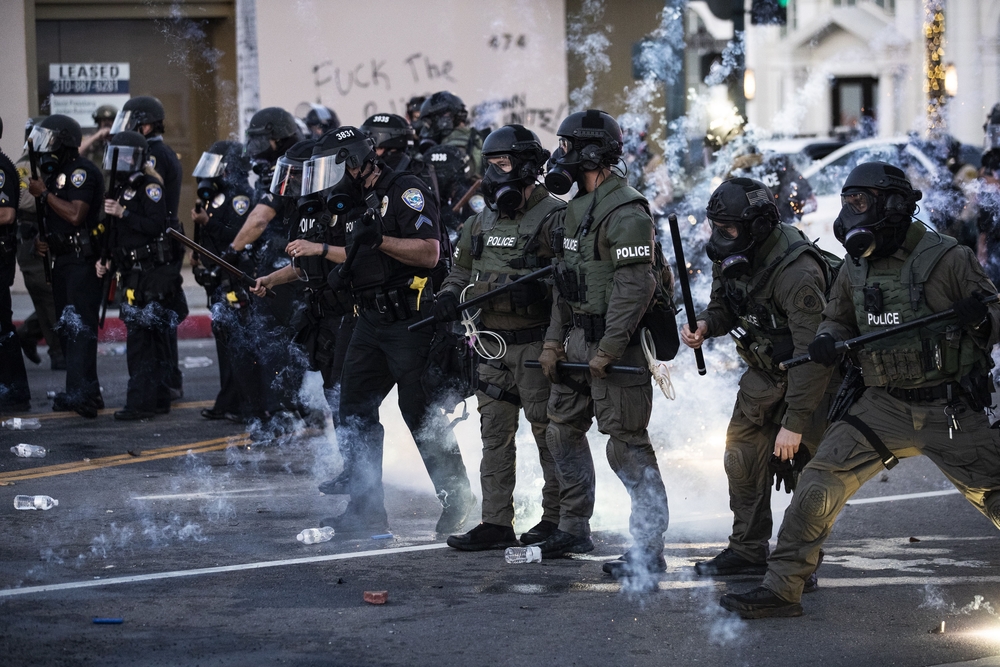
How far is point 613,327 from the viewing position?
17.9ft

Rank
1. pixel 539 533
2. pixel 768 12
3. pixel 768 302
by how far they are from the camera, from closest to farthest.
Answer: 1. pixel 768 302
2. pixel 539 533
3. pixel 768 12

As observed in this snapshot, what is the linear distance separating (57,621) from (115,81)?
337 inches

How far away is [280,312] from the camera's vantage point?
8.74 metres

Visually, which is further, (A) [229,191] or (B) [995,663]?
(A) [229,191]

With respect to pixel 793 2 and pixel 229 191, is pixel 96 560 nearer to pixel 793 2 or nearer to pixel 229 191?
pixel 229 191

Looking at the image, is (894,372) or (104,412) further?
(104,412)

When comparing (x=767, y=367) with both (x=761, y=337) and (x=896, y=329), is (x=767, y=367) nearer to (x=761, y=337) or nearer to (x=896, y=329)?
(x=761, y=337)

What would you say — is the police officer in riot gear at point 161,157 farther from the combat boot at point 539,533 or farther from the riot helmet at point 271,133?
the combat boot at point 539,533

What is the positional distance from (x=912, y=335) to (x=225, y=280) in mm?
5317

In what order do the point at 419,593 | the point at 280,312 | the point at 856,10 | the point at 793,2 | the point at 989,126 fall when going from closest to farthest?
the point at 419,593
the point at 280,312
the point at 989,126
the point at 856,10
the point at 793,2

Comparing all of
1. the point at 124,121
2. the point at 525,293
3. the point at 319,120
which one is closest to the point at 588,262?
the point at 525,293

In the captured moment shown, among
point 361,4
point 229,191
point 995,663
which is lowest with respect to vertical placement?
point 995,663

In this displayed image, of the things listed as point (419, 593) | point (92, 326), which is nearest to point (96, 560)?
point (419, 593)

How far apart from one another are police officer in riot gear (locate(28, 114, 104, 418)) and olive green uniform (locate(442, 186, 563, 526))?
13.0 ft
